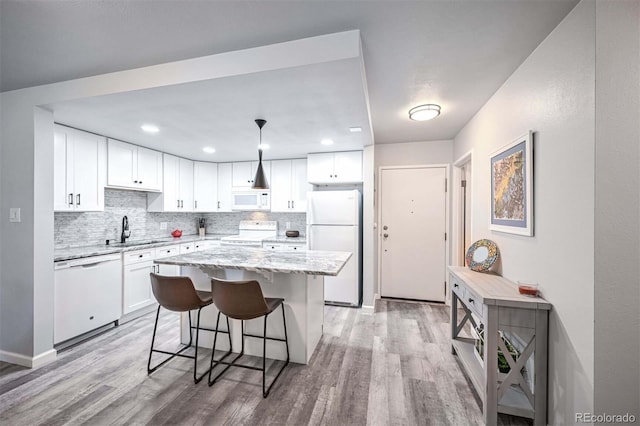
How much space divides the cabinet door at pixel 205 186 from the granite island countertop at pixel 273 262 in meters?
2.41

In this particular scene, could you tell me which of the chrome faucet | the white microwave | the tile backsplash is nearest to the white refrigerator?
the tile backsplash

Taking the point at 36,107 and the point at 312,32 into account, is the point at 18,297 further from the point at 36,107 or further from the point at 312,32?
the point at 312,32

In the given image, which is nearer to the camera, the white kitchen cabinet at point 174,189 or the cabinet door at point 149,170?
the cabinet door at point 149,170

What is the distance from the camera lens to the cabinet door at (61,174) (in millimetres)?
2803

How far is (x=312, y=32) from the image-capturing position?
1.60 meters

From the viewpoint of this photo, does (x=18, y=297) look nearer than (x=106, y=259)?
Yes

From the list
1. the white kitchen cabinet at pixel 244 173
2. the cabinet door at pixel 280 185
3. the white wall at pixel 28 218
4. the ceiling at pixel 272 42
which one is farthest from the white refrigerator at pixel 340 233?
the white wall at pixel 28 218

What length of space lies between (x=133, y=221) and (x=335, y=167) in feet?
10.2

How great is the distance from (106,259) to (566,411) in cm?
398

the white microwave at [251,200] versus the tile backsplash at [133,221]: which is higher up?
the white microwave at [251,200]

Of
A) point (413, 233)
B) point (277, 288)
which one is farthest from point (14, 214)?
point (413, 233)

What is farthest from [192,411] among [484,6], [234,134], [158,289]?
[484,6]

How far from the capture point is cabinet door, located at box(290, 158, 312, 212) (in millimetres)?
4523

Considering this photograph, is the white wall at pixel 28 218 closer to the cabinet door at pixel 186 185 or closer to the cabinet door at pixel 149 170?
the cabinet door at pixel 149 170
